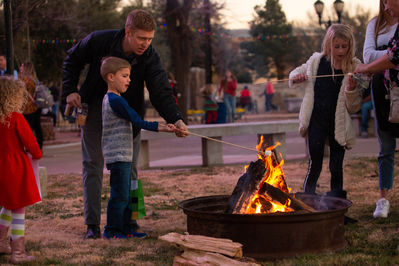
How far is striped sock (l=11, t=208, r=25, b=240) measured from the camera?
414cm

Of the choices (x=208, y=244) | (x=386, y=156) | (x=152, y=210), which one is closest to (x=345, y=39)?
(x=386, y=156)

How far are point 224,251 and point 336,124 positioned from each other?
1.93 meters

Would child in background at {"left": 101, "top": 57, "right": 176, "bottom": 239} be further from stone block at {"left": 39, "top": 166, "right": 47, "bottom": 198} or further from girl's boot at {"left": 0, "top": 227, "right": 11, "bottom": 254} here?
stone block at {"left": 39, "top": 166, "right": 47, "bottom": 198}

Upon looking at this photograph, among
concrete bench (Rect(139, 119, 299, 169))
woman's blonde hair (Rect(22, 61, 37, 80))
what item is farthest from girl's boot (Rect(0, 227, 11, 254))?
woman's blonde hair (Rect(22, 61, 37, 80))

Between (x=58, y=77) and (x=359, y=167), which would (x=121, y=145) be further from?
(x=58, y=77)

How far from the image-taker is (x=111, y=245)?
176 inches

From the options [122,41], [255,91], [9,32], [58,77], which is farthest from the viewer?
[255,91]

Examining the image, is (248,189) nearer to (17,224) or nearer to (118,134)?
(118,134)

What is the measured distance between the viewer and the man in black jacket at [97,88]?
4.77 m

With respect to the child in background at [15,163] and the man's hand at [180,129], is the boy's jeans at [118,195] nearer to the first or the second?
the man's hand at [180,129]

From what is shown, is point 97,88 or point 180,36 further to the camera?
point 180,36

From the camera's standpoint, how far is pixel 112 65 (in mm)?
4469

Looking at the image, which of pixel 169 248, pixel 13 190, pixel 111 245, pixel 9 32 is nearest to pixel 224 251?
pixel 169 248

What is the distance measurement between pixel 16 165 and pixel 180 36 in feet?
52.8
